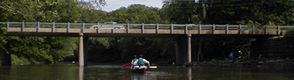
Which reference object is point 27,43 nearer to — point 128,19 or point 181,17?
point 181,17

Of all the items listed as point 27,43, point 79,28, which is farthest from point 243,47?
point 27,43

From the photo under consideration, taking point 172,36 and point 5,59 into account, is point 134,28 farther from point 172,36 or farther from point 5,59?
point 5,59

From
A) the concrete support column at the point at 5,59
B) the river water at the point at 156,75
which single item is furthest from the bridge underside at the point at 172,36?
the river water at the point at 156,75

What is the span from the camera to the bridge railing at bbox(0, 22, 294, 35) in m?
41.6

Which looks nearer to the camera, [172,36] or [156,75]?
[156,75]

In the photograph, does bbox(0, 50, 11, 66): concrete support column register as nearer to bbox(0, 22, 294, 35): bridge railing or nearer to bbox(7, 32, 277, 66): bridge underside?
bbox(7, 32, 277, 66): bridge underside

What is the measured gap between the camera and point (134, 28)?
4403 cm

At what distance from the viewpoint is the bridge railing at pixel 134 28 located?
41.6 meters

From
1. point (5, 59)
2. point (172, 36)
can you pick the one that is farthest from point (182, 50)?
point (5, 59)

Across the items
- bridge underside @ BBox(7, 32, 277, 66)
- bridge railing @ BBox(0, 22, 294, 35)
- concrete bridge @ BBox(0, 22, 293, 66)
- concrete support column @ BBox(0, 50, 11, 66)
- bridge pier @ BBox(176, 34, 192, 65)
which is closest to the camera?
bridge railing @ BBox(0, 22, 294, 35)

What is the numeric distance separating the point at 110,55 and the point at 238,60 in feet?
185

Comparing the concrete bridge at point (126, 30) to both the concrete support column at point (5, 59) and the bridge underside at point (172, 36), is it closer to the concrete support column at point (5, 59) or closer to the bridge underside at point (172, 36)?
the bridge underside at point (172, 36)

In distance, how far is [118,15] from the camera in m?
99.9

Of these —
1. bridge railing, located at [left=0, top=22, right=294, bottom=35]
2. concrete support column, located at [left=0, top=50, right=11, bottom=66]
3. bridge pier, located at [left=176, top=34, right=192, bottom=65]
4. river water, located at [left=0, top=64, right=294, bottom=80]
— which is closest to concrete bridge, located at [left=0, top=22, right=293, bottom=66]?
bridge railing, located at [left=0, top=22, right=294, bottom=35]
